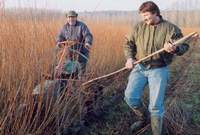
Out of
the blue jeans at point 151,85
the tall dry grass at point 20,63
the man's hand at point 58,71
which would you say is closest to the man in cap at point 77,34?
the blue jeans at point 151,85

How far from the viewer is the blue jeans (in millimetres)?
4816

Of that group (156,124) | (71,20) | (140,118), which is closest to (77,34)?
(71,20)

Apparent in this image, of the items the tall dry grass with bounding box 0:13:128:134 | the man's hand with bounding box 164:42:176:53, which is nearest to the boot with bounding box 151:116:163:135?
the man's hand with bounding box 164:42:176:53

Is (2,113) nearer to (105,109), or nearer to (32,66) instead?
(32,66)

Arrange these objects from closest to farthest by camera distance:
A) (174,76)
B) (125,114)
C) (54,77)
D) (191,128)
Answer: (54,77), (191,128), (125,114), (174,76)

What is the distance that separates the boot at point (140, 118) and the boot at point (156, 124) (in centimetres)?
36

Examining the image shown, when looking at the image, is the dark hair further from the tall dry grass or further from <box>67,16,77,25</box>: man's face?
<box>67,16,77,25</box>: man's face

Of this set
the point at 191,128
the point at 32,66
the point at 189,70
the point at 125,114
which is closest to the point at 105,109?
the point at 125,114

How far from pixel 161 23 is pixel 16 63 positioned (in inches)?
65.8

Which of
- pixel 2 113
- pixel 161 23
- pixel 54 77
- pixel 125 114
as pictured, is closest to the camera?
pixel 2 113

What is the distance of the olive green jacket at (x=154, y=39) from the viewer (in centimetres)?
469

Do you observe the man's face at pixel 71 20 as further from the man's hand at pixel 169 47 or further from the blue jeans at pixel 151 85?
the man's hand at pixel 169 47

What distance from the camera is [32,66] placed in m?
4.24

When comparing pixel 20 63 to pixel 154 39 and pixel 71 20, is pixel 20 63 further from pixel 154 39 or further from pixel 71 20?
pixel 71 20
